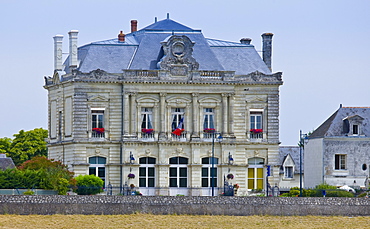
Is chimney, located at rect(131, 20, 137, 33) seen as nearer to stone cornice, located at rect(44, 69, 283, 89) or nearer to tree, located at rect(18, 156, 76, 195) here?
stone cornice, located at rect(44, 69, 283, 89)

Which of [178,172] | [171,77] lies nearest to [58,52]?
[171,77]

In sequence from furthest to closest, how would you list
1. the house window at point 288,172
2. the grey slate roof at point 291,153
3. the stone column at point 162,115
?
the grey slate roof at point 291,153
the house window at point 288,172
the stone column at point 162,115

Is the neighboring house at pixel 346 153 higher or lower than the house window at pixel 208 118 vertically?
lower

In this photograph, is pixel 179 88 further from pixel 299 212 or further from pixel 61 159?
pixel 299 212

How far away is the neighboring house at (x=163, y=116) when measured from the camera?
271 feet

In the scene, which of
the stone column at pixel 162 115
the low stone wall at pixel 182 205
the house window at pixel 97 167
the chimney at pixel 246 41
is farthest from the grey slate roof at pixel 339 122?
the low stone wall at pixel 182 205

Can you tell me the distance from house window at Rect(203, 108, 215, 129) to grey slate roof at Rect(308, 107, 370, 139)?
7865 millimetres

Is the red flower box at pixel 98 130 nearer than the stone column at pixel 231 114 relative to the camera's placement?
Yes

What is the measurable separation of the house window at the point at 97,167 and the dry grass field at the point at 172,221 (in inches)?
677

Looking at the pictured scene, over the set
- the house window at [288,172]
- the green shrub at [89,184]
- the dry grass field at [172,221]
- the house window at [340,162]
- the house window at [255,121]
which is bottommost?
the dry grass field at [172,221]

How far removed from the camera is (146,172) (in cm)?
8294

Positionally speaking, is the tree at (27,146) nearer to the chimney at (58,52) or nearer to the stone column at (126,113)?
the chimney at (58,52)

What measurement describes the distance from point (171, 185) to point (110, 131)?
16.7ft

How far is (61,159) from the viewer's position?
277 ft
